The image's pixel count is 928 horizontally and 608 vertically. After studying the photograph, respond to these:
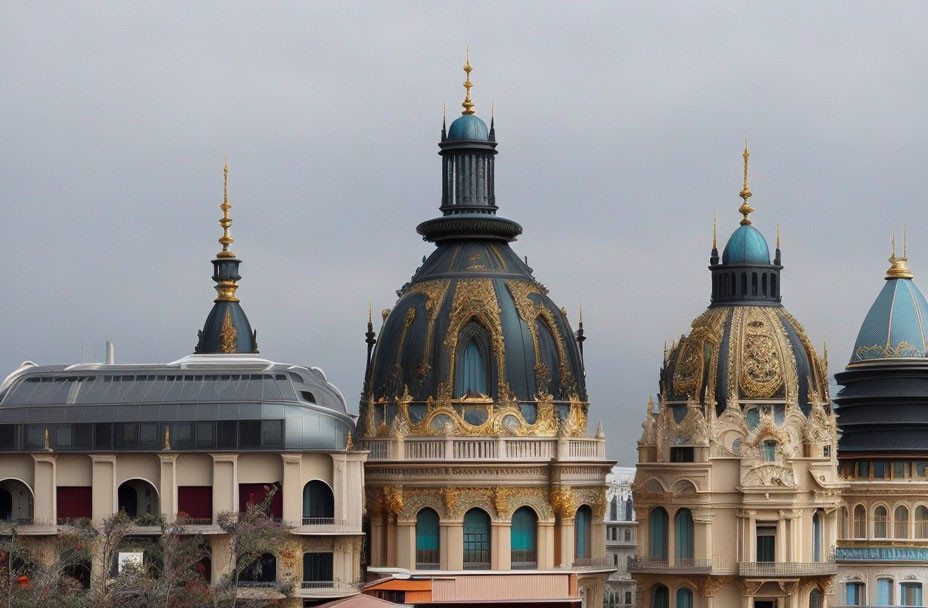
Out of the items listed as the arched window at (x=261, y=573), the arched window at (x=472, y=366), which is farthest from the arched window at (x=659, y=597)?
the arched window at (x=261, y=573)

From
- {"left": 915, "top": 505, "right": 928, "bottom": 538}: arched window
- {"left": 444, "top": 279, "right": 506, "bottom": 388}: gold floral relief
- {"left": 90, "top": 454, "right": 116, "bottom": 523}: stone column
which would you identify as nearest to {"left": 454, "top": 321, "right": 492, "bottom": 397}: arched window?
{"left": 444, "top": 279, "right": 506, "bottom": 388}: gold floral relief

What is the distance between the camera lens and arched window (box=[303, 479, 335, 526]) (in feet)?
369

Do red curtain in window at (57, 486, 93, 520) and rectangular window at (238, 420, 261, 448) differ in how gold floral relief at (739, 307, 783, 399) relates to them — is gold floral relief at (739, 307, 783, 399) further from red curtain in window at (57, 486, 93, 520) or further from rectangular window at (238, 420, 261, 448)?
red curtain in window at (57, 486, 93, 520)

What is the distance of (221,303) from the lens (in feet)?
455

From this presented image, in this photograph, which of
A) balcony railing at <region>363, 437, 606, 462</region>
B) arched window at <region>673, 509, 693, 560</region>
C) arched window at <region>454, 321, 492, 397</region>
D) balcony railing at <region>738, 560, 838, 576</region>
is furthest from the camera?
arched window at <region>673, 509, 693, 560</region>

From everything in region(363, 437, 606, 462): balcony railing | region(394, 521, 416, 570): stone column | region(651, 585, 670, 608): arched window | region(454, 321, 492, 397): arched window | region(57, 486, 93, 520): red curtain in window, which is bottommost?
region(651, 585, 670, 608): arched window

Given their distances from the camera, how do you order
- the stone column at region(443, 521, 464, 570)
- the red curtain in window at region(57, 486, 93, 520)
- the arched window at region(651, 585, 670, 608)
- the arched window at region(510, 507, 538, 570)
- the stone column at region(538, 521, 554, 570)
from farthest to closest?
the arched window at region(651, 585, 670, 608) < the arched window at region(510, 507, 538, 570) < the stone column at region(538, 521, 554, 570) < the stone column at region(443, 521, 464, 570) < the red curtain in window at region(57, 486, 93, 520)

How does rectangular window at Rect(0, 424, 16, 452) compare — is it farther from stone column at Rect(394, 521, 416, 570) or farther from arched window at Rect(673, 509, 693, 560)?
arched window at Rect(673, 509, 693, 560)

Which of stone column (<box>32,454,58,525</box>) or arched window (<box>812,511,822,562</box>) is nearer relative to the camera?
stone column (<box>32,454,58,525</box>)

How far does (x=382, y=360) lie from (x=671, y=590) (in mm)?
18140

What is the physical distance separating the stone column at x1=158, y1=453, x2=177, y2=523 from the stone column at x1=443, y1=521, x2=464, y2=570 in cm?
1344

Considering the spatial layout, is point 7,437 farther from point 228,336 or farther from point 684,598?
point 684,598

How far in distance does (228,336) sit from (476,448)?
24254mm

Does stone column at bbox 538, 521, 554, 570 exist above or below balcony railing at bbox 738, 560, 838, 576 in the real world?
above
